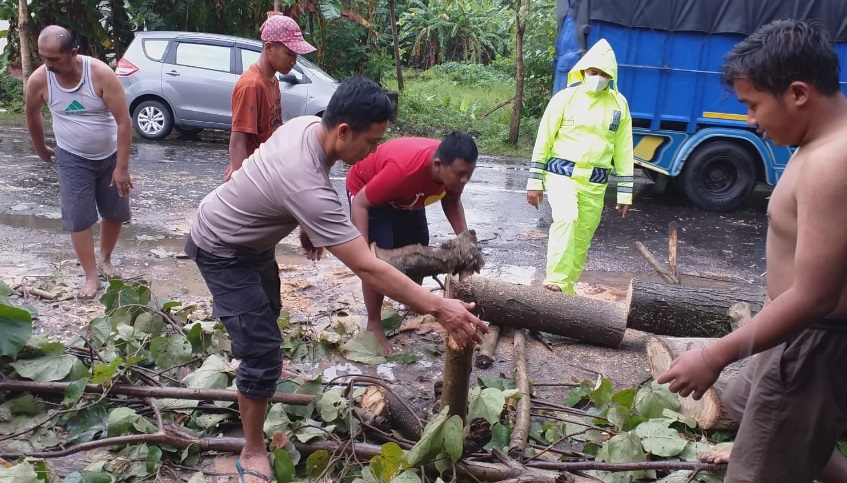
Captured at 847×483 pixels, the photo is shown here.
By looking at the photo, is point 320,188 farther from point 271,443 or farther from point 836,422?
point 836,422

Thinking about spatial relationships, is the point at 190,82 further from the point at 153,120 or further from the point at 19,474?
the point at 19,474

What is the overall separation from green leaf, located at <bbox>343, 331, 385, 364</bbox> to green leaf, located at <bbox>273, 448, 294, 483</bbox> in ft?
4.00

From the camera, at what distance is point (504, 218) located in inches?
325

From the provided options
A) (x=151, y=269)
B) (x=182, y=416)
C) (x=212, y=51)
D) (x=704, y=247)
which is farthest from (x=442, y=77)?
(x=182, y=416)

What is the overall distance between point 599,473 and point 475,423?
2.10 ft

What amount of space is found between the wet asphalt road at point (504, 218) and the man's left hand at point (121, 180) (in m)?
1.45

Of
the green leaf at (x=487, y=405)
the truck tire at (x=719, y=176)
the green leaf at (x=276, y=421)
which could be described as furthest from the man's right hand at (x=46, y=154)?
the truck tire at (x=719, y=176)

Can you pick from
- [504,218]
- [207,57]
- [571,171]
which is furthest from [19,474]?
[207,57]

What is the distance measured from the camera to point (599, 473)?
3.09 metres

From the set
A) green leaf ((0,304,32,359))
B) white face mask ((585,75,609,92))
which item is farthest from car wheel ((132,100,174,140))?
green leaf ((0,304,32,359))

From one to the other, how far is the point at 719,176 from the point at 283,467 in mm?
8237

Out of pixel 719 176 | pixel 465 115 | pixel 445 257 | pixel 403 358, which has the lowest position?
pixel 403 358

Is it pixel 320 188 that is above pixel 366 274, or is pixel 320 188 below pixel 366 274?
above

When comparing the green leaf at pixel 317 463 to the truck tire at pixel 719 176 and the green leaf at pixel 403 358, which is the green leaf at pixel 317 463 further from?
the truck tire at pixel 719 176
